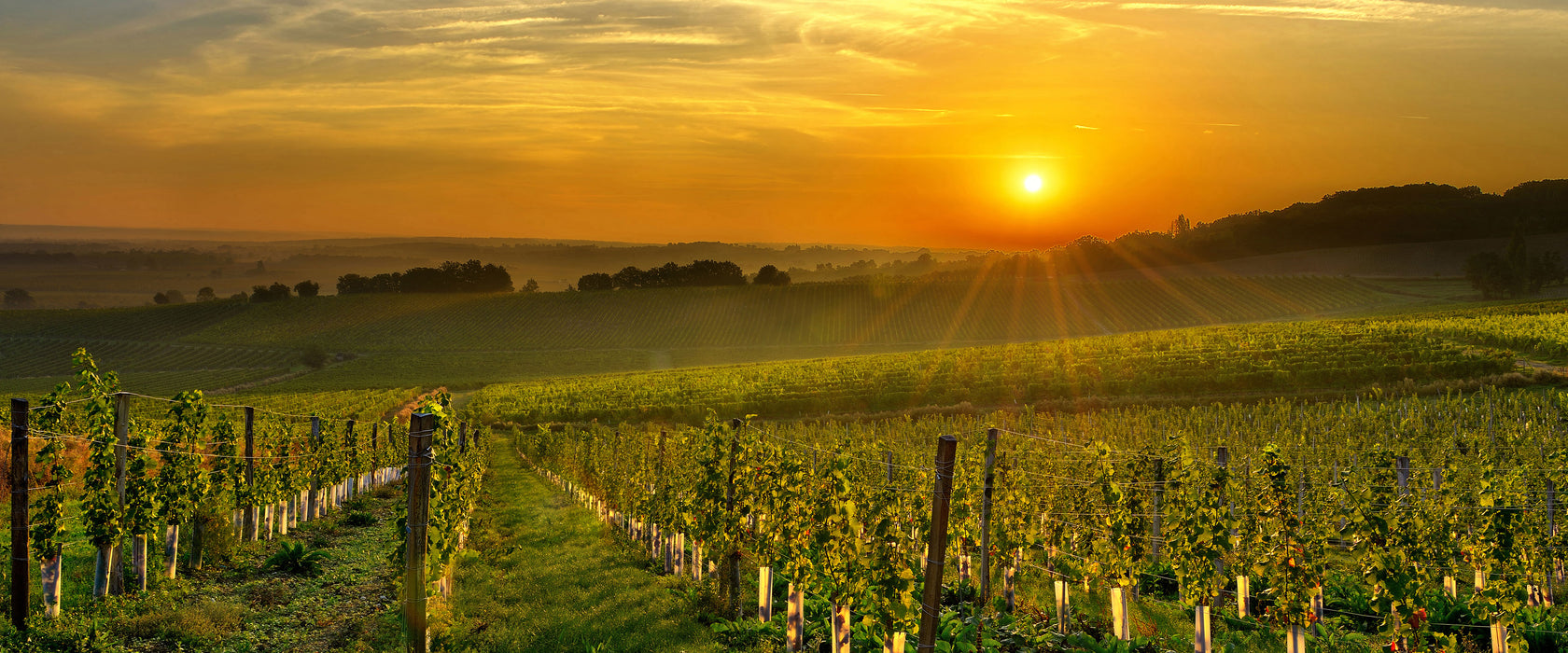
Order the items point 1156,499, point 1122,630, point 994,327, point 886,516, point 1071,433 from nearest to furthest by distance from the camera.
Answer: point 886,516 < point 1122,630 < point 1156,499 < point 1071,433 < point 994,327

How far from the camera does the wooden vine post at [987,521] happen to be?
13.2 meters

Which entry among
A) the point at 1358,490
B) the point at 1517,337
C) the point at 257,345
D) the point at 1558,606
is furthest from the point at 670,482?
the point at 257,345

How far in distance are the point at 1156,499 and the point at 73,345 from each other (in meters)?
120

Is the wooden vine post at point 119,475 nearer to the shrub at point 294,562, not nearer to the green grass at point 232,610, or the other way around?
the green grass at point 232,610

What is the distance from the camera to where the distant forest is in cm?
13288

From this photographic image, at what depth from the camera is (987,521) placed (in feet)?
44.4

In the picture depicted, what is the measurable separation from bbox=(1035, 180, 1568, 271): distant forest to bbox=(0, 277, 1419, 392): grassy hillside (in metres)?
24.3

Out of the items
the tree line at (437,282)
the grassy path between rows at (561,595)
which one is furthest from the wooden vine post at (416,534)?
the tree line at (437,282)

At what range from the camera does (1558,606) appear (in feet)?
45.6

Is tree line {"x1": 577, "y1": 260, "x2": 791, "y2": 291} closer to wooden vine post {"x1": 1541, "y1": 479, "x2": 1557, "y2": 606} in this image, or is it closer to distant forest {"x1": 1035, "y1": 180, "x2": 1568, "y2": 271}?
distant forest {"x1": 1035, "y1": 180, "x2": 1568, "y2": 271}

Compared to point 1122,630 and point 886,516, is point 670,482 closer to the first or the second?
point 886,516

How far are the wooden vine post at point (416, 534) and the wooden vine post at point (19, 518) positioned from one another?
4.76 metres

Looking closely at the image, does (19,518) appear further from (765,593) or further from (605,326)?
(605,326)

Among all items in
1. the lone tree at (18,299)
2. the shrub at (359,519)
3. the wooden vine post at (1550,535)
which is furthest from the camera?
the lone tree at (18,299)
